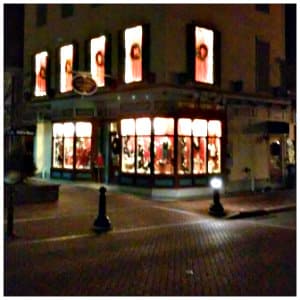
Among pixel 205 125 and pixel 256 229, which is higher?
pixel 205 125

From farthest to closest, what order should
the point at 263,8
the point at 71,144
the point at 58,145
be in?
the point at 58,145 < the point at 71,144 < the point at 263,8

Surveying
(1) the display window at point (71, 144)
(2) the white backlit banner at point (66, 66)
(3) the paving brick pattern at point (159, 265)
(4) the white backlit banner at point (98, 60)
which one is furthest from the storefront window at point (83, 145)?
(3) the paving brick pattern at point (159, 265)

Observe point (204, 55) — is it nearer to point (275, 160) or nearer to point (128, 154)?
A: point (128, 154)

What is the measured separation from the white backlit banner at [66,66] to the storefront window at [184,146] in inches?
236

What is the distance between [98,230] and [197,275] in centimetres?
424

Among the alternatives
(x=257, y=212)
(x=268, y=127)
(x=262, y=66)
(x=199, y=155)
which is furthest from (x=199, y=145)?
(x=262, y=66)

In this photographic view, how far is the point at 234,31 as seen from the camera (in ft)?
64.7

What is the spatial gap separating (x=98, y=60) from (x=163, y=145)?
15.8ft

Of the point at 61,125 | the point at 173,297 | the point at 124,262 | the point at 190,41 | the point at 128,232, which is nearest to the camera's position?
the point at 173,297

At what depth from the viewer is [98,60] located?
19.5 m

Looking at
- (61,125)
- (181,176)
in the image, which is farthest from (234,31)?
(61,125)

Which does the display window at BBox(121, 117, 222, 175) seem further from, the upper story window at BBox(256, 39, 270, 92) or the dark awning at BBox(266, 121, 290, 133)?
the upper story window at BBox(256, 39, 270, 92)

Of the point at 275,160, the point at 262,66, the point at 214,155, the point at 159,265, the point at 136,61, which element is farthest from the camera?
the point at 275,160

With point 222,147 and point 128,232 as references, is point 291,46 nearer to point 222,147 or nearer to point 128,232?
point 222,147
